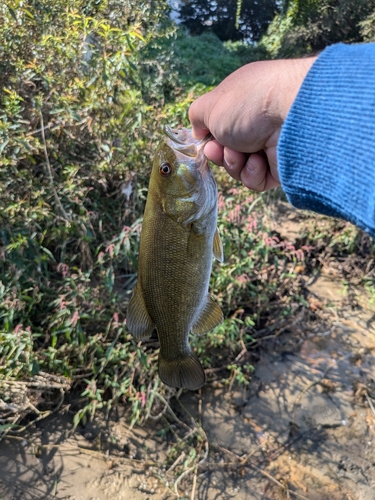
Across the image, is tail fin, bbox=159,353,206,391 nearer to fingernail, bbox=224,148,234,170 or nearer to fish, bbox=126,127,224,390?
fish, bbox=126,127,224,390

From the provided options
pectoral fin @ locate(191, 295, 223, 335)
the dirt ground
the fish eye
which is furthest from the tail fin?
the dirt ground

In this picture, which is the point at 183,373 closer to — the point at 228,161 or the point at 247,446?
the point at 228,161

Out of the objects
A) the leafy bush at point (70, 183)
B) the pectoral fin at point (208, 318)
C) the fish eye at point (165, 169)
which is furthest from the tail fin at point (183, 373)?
the leafy bush at point (70, 183)

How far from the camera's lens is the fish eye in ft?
4.99

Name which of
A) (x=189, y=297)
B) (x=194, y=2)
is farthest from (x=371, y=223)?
(x=194, y=2)

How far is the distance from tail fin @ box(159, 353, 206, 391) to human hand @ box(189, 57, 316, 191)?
2.92 feet

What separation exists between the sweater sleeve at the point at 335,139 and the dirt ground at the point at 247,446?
2.38 meters

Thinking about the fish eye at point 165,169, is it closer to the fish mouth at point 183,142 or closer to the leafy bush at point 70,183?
the fish mouth at point 183,142

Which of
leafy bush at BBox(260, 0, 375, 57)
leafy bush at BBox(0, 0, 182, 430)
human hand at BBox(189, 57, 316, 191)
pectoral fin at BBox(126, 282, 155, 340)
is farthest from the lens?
leafy bush at BBox(260, 0, 375, 57)

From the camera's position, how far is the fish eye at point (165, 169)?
1.52 meters

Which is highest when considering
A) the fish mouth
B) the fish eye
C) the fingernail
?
the fish mouth

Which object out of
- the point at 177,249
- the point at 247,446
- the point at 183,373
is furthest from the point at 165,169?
the point at 247,446

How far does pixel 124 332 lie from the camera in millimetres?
2990

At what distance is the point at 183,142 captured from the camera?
1.57 meters
